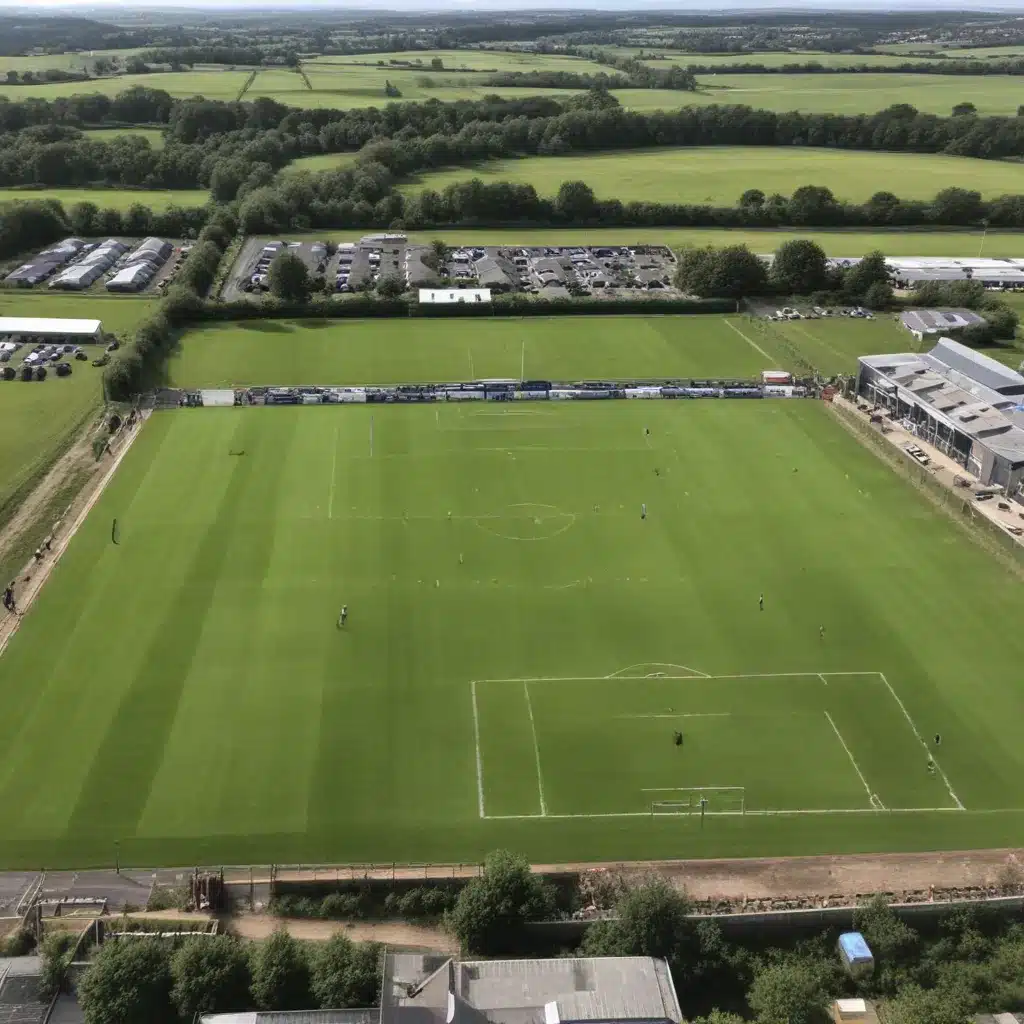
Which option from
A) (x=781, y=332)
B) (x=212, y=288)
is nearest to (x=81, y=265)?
(x=212, y=288)

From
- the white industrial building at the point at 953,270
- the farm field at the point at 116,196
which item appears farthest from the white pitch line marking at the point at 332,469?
the farm field at the point at 116,196

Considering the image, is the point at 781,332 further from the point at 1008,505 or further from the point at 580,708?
the point at 580,708

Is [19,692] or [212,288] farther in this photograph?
[212,288]

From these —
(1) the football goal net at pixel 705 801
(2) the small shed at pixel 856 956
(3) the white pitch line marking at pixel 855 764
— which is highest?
(2) the small shed at pixel 856 956

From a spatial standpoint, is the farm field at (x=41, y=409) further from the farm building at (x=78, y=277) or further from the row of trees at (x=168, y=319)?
the farm building at (x=78, y=277)

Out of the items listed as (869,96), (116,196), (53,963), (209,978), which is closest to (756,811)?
(209,978)

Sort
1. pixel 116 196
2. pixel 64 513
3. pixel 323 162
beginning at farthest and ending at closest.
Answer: pixel 323 162, pixel 116 196, pixel 64 513

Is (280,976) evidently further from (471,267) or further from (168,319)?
(471,267)
